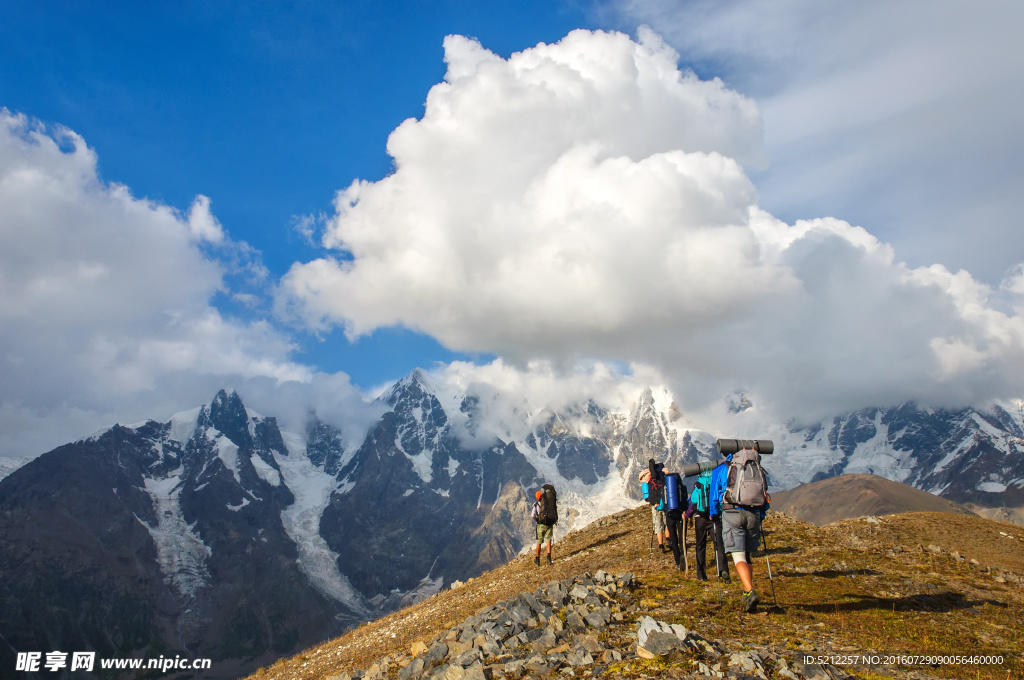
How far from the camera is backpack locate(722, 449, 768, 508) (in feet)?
43.3

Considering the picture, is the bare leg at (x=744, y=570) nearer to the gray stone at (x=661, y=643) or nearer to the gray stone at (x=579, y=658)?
the gray stone at (x=661, y=643)

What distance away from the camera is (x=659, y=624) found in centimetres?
1091

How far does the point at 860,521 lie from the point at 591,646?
31.4 meters

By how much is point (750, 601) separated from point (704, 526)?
3714 millimetres

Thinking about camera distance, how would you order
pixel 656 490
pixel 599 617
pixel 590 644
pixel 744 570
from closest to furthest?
1. pixel 590 644
2. pixel 599 617
3. pixel 744 570
4. pixel 656 490

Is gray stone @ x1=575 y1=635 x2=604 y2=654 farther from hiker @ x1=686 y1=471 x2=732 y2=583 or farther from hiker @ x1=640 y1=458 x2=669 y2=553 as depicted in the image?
hiker @ x1=640 y1=458 x2=669 y2=553

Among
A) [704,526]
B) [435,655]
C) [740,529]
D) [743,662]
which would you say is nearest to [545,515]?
[704,526]

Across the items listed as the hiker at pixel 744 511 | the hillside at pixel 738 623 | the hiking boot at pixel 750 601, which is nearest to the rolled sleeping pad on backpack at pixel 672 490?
the hillside at pixel 738 623

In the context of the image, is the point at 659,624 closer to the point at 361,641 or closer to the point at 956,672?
the point at 956,672

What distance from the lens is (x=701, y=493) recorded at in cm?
1734

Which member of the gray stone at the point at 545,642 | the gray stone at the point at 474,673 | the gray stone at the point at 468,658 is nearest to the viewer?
the gray stone at the point at 474,673

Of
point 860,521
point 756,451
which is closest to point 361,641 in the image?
point 756,451

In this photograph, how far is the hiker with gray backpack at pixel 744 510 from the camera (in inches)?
519

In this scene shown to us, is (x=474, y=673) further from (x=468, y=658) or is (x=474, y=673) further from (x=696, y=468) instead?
(x=696, y=468)
